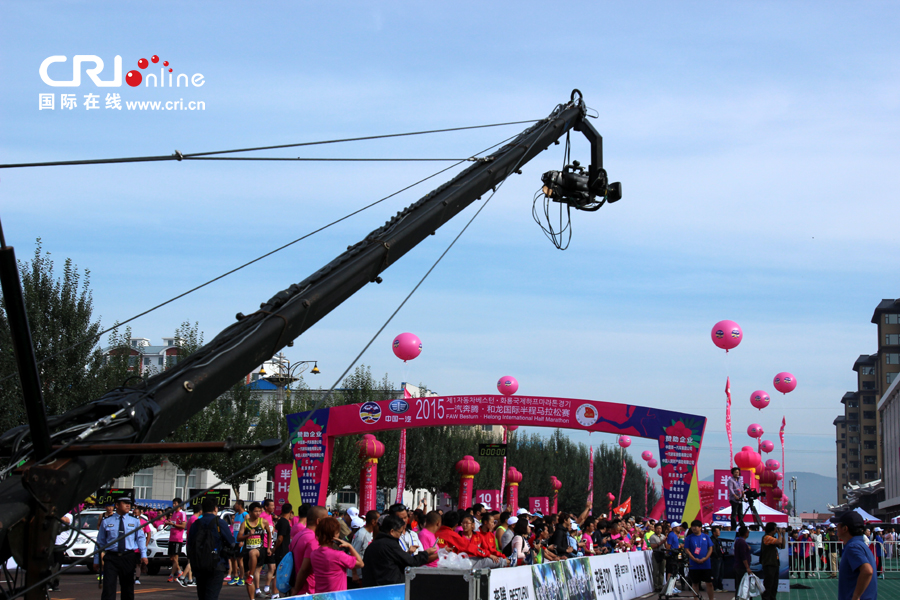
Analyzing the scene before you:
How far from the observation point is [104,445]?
451cm

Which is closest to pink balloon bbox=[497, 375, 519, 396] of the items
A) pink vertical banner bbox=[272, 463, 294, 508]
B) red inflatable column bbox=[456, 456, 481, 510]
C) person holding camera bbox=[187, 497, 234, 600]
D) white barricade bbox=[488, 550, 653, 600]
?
red inflatable column bbox=[456, 456, 481, 510]

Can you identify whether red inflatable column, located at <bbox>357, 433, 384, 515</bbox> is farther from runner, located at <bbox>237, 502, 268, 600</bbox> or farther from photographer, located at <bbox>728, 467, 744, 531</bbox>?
runner, located at <bbox>237, 502, 268, 600</bbox>

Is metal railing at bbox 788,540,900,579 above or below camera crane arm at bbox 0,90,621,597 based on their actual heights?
below

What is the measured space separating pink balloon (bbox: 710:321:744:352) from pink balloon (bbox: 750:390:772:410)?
1660cm

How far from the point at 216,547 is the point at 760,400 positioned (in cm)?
3568

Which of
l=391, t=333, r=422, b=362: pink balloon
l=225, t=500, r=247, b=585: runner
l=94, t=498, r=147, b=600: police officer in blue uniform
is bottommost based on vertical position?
l=225, t=500, r=247, b=585: runner

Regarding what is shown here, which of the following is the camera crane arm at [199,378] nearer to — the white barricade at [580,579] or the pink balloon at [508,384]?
the white barricade at [580,579]

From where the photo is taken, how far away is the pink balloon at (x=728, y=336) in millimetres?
26781

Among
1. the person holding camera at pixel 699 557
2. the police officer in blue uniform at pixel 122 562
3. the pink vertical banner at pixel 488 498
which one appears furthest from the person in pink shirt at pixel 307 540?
the pink vertical banner at pixel 488 498

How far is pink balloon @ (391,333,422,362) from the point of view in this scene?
1132 inches

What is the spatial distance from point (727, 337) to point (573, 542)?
12.1 meters

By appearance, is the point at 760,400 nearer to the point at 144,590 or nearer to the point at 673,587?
the point at 673,587

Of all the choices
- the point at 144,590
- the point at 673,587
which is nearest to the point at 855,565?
the point at 673,587

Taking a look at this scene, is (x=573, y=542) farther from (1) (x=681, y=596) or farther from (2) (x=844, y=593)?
(2) (x=844, y=593)
